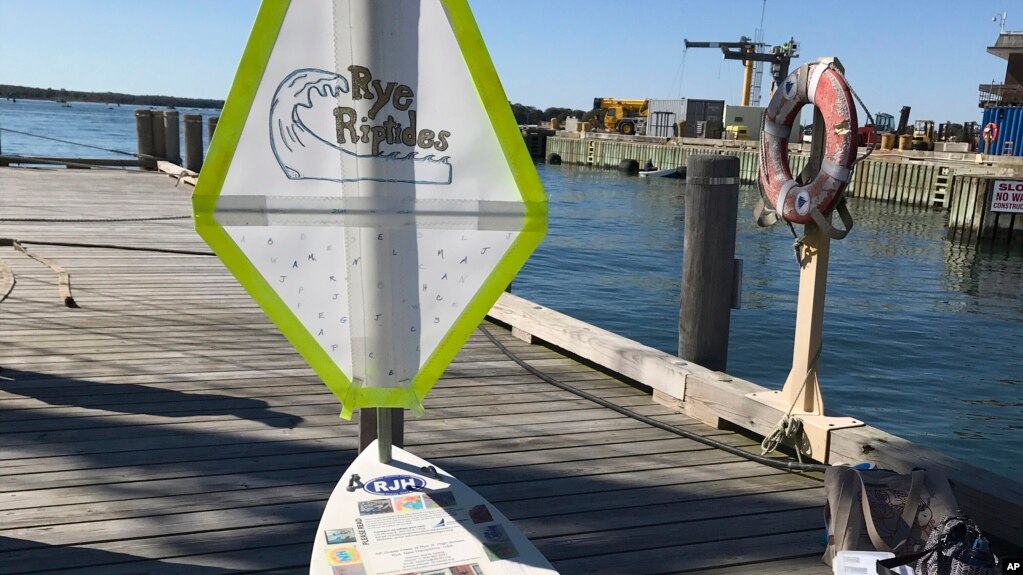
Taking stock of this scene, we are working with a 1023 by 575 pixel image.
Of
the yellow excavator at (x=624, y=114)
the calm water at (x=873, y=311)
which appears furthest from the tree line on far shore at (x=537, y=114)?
the calm water at (x=873, y=311)

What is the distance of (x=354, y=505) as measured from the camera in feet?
8.29

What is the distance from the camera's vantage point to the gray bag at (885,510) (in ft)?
9.73

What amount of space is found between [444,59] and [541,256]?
57.8 feet

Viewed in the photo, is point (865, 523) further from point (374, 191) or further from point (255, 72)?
point (255, 72)

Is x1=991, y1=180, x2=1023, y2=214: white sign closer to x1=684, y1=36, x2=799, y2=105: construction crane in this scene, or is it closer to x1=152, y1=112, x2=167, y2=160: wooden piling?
x1=152, y1=112, x2=167, y2=160: wooden piling

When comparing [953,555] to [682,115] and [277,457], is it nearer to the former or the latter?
[277,457]

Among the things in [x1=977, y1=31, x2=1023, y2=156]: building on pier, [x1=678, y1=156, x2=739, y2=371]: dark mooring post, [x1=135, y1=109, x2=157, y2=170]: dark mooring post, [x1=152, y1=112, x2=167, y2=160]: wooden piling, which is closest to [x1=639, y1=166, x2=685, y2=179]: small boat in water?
[x1=977, y1=31, x2=1023, y2=156]: building on pier

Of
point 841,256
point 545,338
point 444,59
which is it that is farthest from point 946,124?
point 444,59

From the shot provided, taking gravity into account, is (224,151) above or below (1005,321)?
above

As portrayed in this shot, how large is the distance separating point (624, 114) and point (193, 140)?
4708 cm

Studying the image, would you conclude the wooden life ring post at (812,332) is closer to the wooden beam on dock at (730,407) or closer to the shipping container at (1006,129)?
the wooden beam on dock at (730,407)

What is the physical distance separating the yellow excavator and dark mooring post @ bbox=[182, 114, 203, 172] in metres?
39.0

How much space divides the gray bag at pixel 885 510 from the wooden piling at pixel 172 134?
19710mm

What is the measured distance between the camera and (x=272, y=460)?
12.5 ft
